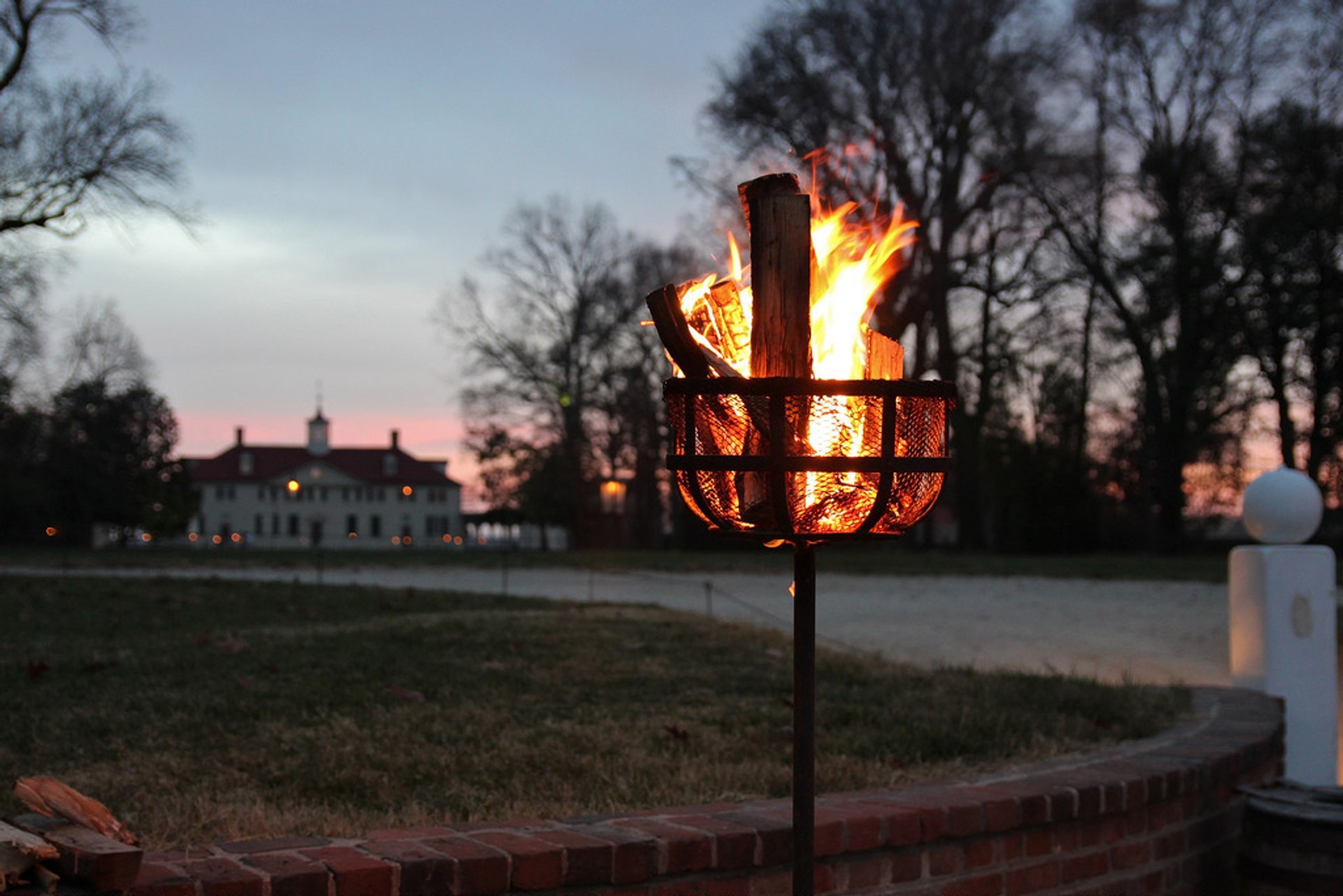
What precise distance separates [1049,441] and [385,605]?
27.2 m

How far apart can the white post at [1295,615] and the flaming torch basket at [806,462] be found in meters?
3.33

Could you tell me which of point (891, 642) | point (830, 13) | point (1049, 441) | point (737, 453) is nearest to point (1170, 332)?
point (1049, 441)

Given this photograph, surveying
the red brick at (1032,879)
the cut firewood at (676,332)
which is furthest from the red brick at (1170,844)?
the cut firewood at (676,332)

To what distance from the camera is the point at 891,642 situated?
9656mm

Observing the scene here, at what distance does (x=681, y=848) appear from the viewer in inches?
103

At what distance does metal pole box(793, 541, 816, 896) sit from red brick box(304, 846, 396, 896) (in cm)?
80

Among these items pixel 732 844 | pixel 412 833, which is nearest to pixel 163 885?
pixel 412 833

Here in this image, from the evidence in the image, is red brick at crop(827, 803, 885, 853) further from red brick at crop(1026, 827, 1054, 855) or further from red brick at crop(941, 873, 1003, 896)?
red brick at crop(1026, 827, 1054, 855)

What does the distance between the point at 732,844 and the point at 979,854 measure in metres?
0.77

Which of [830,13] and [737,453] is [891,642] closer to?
[737,453]

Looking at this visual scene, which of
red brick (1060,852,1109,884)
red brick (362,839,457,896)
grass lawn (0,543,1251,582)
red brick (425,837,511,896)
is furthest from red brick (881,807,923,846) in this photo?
grass lawn (0,543,1251,582)

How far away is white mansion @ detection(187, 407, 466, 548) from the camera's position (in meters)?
87.0

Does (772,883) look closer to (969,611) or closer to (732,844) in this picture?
(732,844)

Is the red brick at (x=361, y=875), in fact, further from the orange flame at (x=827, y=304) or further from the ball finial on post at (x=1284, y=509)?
the ball finial on post at (x=1284, y=509)
